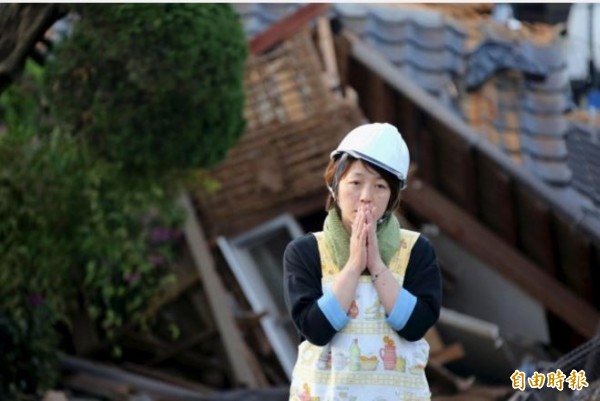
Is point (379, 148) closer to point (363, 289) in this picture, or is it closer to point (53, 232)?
point (363, 289)

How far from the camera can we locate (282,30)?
9.57 meters

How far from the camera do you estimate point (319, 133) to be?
365 inches

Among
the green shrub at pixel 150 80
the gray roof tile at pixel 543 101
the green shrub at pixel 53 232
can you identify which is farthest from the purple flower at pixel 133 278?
the gray roof tile at pixel 543 101

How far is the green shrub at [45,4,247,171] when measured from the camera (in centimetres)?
723

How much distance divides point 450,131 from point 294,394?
5.82 meters

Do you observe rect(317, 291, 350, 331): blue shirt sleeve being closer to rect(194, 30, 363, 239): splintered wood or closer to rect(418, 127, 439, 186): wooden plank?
rect(194, 30, 363, 239): splintered wood

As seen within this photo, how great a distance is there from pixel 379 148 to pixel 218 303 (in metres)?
5.46

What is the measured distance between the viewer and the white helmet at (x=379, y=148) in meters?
4.07

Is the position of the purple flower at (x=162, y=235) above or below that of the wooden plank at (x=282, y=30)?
below

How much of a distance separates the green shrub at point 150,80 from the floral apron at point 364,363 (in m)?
3.38

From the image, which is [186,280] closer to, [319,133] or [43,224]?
[319,133]

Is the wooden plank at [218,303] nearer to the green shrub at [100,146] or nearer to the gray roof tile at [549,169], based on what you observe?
the green shrub at [100,146]

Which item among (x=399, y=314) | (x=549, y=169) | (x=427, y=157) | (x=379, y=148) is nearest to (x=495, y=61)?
(x=549, y=169)

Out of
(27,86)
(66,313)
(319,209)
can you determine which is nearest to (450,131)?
(319,209)
